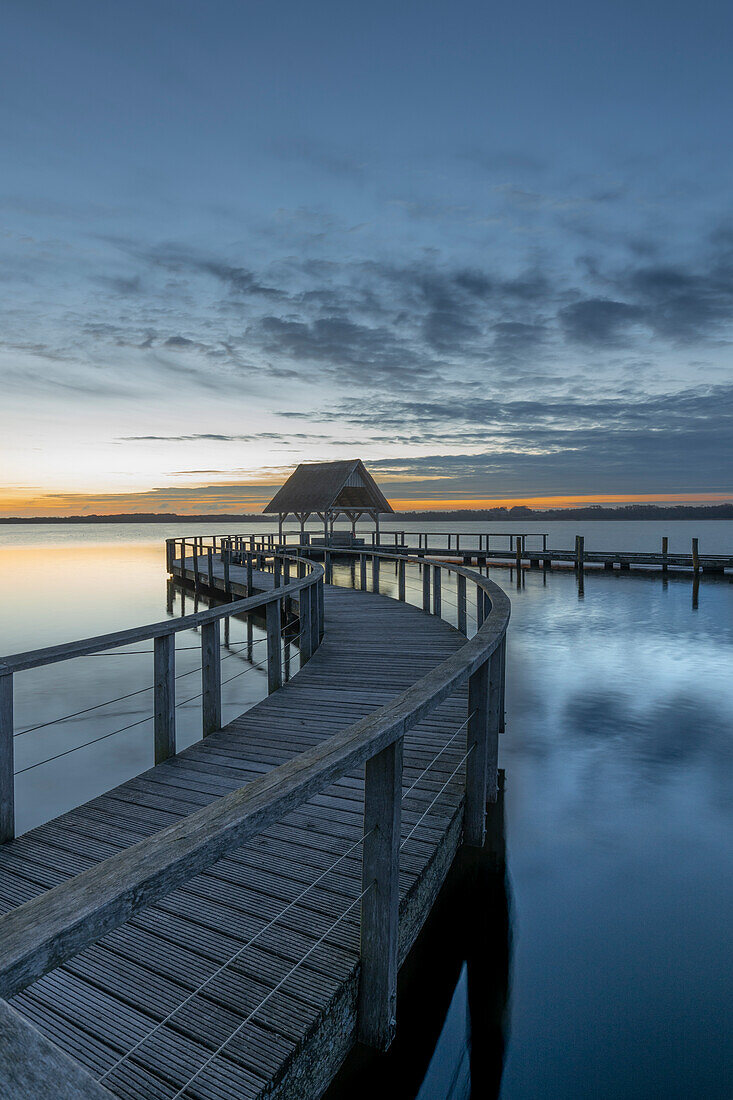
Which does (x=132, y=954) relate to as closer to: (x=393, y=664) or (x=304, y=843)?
(x=304, y=843)

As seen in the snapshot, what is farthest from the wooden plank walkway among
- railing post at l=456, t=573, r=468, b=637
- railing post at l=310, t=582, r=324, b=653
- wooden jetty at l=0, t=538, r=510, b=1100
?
railing post at l=456, t=573, r=468, b=637

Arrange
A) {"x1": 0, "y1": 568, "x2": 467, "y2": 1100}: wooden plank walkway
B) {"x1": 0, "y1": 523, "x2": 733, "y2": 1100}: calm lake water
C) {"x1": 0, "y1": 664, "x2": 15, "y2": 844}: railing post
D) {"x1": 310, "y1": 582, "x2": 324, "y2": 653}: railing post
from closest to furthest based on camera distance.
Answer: {"x1": 0, "y1": 568, "x2": 467, "y2": 1100}: wooden plank walkway → {"x1": 0, "y1": 523, "x2": 733, "y2": 1100}: calm lake water → {"x1": 0, "y1": 664, "x2": 15, "y2": 844}: railing post → {"x1": 310, "y1": 582, "x2": 324, "y2": 653}: railing post

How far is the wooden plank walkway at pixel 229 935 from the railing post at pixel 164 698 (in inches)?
6.7

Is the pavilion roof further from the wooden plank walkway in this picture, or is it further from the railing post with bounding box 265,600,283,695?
the wooden plank walkway

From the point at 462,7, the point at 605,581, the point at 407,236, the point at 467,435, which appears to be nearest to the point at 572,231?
the point at 407,236

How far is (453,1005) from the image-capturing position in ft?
9.65

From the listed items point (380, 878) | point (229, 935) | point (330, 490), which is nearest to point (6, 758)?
point (229, 935)

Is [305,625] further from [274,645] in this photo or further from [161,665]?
[161,665]

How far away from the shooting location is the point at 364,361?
32.6 meters

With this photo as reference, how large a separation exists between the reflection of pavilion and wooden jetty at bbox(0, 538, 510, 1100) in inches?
11.6

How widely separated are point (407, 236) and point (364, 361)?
10844 mm

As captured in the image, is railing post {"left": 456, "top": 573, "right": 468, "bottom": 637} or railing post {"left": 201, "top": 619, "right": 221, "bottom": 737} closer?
railing post {"left": 201, "top": 619, "right": 221, "bottom": 737}

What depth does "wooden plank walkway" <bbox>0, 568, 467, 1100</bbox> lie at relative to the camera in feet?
5.84

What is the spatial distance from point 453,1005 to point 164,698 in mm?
2530
